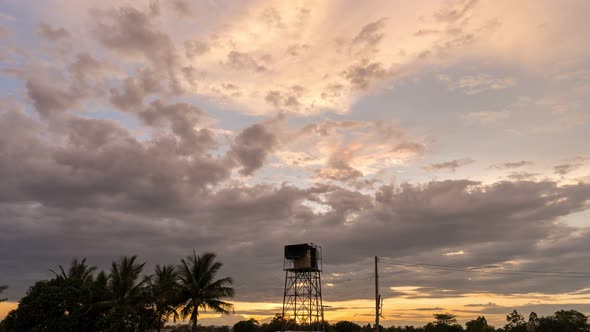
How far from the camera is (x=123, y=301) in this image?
53250 mm

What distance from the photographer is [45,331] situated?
5156 cm

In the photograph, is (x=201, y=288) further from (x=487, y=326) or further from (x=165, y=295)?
(x=487, y=326)

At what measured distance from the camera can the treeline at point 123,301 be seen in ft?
170

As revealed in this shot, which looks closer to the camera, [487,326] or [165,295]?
[165,295]

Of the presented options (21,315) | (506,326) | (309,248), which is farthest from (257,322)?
(21,315)

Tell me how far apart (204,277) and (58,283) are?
17442 millimetres

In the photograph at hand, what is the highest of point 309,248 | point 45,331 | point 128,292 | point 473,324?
point 309,248

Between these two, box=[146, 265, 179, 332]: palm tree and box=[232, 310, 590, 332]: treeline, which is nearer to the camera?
box=[146, 265, 179, 332]: palm tree

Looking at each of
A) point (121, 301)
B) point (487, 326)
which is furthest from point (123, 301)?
point (487, 326)

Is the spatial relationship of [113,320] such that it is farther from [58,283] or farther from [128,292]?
[58,283]

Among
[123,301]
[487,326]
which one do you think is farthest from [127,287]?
[487,326]

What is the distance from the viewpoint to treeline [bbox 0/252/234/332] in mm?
51812

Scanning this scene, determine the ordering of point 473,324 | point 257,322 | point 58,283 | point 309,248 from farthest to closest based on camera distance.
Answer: point 473,324, point 257,322, point 309,248, point 58,283

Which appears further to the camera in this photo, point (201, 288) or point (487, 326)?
point (487, 326)
